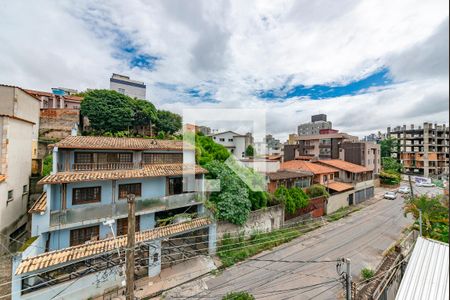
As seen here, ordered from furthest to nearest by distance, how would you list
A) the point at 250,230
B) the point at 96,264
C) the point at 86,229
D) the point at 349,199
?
the point at 349,199 → the point at 250,230 → the point at 86,229 → the point at 96,264

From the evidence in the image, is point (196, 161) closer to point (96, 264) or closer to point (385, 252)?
point (96, 264)

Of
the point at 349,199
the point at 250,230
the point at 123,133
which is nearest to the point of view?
the point at 250,230

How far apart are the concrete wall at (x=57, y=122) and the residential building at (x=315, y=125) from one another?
2669 inches

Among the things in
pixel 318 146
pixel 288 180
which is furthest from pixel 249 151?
pixel 288 180

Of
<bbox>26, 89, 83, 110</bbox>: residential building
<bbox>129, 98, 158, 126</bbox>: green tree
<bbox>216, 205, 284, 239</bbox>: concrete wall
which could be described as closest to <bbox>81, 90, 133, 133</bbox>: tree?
<bbox>129, 98, 158, 126</bbox>: green tree

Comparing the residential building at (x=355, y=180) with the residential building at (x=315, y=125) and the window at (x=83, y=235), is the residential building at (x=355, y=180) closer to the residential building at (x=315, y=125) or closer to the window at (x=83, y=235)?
the window at (x=83, y=235)

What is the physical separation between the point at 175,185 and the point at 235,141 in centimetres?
2446

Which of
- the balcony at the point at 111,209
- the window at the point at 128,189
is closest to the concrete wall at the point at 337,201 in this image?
the balcony at the point at 111,209

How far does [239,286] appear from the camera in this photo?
1048 cm

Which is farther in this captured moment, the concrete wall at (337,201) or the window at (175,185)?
the concrete wall at (337,201)

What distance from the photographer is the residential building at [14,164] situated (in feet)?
38.5

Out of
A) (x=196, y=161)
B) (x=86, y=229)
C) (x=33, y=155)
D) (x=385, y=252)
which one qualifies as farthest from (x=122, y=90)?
(x=385, y=252)

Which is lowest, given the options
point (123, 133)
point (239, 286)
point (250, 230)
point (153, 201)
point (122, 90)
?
point (239, 286)

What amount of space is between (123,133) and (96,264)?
15.5 meters
